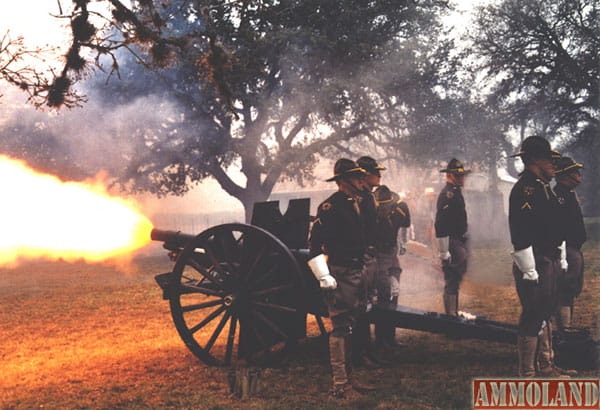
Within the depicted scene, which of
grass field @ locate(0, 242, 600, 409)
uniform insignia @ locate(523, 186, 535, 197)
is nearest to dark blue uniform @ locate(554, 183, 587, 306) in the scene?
grass field @ locate(0, 242, 600, 409)

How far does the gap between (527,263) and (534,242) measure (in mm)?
341

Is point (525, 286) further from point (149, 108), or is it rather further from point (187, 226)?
point (187, 226)

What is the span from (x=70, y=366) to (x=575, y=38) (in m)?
20.8

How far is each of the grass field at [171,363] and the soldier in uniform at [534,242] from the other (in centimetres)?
65

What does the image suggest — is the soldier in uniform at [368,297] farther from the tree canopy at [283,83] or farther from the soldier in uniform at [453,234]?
the tree canopy at [283,83]

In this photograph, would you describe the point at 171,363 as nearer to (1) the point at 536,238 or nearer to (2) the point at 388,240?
(2) the point at 388,240

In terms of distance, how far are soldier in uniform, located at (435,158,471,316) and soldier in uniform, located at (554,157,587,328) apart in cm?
118

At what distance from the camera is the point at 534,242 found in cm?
519

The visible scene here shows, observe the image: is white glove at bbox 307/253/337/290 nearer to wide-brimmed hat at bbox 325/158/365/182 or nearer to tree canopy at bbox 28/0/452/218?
wide-brimmed hat at bbox 325/158/365/182

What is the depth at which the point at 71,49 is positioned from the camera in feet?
19.0

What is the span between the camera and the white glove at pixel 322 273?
5.02m

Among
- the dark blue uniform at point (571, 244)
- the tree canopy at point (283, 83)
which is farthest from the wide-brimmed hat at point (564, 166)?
the tree canopy at point (283, 83)

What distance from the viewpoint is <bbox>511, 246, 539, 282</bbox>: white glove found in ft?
16.2

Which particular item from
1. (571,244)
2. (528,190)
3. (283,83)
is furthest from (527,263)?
(283,83)
